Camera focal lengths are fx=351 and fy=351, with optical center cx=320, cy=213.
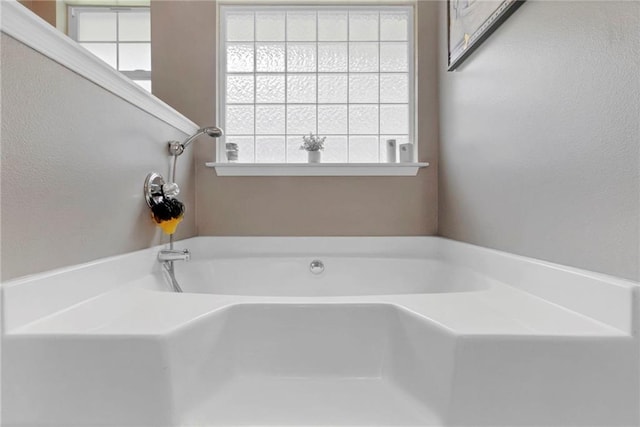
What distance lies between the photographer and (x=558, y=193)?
40.6 inches

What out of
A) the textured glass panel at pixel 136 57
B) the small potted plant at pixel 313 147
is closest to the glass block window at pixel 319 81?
the small potted plant at pixel 313 147

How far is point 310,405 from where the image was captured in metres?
0.81

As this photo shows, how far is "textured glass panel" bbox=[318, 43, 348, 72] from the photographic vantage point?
2.37 m

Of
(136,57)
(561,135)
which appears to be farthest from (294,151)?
(561,135)

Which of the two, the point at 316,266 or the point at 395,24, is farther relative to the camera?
the point at 395,24

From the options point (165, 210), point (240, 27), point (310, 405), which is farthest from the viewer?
point (240, 27)

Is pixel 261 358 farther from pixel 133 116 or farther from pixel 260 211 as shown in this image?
pixel 260 211

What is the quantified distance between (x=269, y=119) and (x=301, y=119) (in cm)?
22

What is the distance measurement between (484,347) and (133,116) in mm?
1398

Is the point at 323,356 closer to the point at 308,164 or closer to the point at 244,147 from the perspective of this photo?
the point at 308,164

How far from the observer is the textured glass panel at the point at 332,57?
2365 mm

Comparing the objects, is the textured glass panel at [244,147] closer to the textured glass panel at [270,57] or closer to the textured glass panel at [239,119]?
the textured glass panel at [239,119]

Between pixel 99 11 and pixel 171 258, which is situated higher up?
pixel 99 11

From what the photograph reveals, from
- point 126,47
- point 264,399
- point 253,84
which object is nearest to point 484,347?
point 264,399
